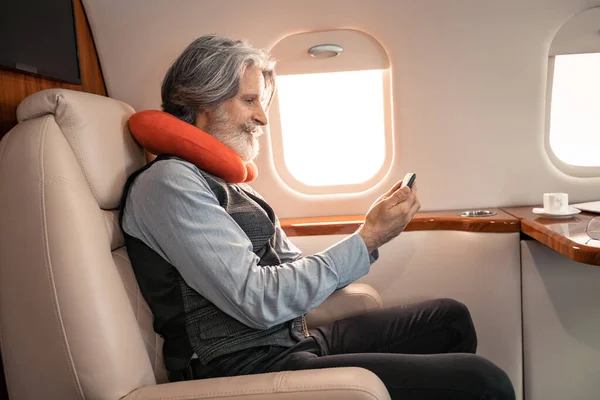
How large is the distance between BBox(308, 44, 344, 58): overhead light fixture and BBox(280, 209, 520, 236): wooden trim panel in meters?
0.62

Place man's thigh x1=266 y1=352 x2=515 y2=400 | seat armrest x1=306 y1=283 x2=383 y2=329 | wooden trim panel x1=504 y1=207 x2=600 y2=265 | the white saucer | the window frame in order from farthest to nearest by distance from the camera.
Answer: the window frame < the white saucer < seat armrest x1=306 y1=283 x2=383 y2=329 < wooden trim panel x1=504 y1=207 x2=600 y2=265 < man's thigh x1=266 y1=352 x2=515 y2=400

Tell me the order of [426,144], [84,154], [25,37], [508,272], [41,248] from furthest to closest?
[426,144] → [508,272] → [25,37] → [84,154] → [41,248]

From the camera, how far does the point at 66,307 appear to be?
3.57ft

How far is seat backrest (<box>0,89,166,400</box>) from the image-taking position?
3.56ft

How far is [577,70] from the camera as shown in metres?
2.11

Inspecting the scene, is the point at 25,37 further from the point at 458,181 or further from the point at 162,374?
the point at 458,181

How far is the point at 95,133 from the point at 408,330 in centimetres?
100

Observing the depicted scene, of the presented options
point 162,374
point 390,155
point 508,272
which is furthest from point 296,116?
point 162,374

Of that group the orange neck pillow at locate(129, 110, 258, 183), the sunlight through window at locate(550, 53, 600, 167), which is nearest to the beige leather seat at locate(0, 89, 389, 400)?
the orange neck pillow at locate(129, 110, 258, 183)

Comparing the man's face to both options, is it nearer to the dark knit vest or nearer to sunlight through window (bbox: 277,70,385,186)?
the dark knit vest

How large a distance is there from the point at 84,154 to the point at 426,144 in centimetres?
128

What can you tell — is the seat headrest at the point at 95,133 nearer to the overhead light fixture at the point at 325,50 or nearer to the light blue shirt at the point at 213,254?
the light blue shirt at the point at 213,254

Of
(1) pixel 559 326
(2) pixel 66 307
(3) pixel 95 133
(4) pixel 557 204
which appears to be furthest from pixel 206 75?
(1) pixel 559 326

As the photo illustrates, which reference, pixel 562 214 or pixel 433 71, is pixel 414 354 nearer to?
pixel 562 214
